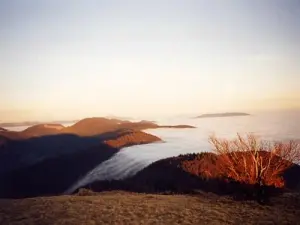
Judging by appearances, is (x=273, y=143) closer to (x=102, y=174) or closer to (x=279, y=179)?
(x=279, y=179)

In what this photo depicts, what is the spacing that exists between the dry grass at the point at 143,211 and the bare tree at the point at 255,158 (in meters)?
1.09

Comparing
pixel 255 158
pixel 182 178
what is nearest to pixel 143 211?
pixel 255 158

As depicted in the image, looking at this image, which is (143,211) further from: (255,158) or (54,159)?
(54,159)

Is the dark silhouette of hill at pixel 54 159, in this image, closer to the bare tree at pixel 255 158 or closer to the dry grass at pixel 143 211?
the bare tree at pixel 255 158

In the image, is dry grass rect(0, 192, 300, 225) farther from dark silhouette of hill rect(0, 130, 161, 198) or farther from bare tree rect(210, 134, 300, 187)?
dark silhouette of hill rect(0, 130, 161, 198)

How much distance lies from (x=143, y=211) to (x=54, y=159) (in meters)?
13.1

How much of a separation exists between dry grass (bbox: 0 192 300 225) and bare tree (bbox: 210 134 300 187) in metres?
1.09

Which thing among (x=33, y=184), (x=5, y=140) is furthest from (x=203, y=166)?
(x=33, y=184)

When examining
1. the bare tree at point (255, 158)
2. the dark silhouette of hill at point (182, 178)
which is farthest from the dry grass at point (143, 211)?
the dark silhouette of hill at point (182, 178)

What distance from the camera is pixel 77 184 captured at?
20.5 meters

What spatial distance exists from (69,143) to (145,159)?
4977 mm

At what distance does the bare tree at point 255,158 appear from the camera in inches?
341

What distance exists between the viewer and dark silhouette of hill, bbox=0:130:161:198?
15.4 meters

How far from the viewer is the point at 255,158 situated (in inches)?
341
